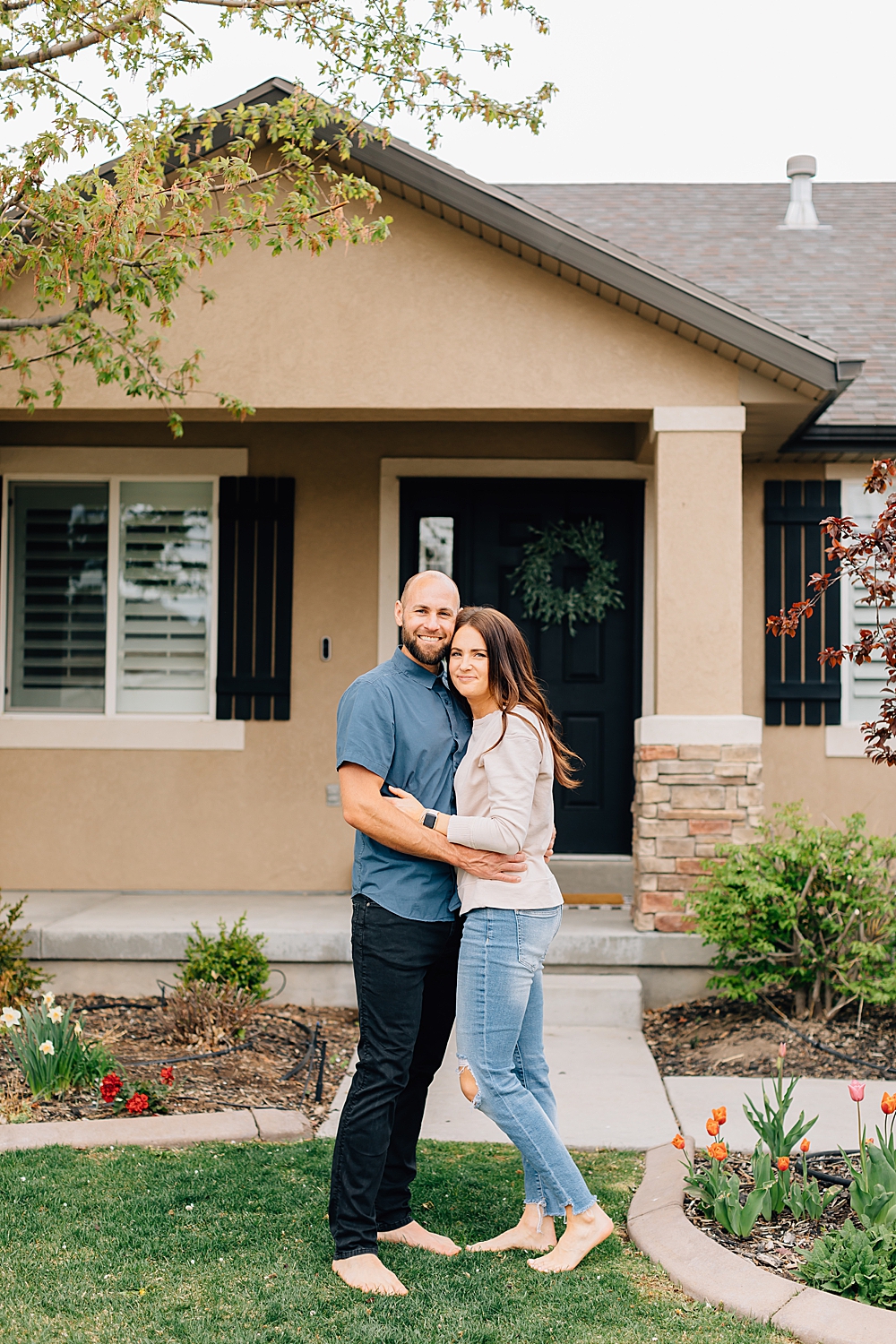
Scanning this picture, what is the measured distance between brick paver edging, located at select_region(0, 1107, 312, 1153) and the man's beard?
1934 mm

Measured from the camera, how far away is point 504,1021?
311 cm

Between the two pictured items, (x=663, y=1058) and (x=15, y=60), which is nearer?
(x=15, y=60)

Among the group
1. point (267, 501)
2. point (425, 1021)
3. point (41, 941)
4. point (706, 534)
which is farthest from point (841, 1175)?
point (267, 501)

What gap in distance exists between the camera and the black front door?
24.5ft

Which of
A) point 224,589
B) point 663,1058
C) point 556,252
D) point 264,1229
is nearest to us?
point 264,1229

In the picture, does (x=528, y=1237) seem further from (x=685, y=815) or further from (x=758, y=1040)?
(x=685, y=815)

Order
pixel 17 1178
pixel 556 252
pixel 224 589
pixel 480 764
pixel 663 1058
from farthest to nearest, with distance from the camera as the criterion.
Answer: pixel 224 589, pixel 556 252, pixel 663 1058, pixel 17 1178, pixel 480 764

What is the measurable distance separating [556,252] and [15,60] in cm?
254

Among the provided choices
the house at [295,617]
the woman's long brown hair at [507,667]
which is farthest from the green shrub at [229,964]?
the woman's long brown hair at [507,667]

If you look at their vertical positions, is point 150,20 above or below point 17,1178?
above

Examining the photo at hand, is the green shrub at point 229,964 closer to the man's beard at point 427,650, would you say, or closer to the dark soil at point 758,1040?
the dark soil at point 758,1040

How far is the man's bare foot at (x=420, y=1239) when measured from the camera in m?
3.26

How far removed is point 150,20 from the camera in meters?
4.42

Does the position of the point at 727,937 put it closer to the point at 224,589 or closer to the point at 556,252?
the point at 556,252
